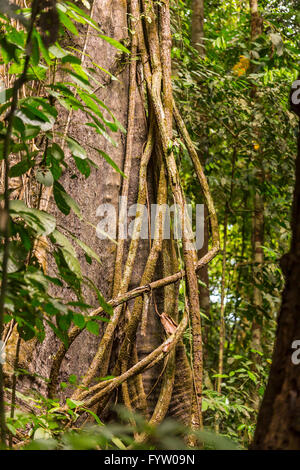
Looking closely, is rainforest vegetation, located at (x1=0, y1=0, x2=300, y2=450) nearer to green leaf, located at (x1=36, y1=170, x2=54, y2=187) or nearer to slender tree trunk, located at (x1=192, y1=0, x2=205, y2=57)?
green leaf, located at (x1=36, y1=170, x2=54, y2=187)

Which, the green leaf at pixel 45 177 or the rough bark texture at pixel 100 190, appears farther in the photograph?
the rough bark texture at pixel 100 190

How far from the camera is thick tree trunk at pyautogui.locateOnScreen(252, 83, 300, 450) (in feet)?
2.35

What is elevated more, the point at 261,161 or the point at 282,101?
the point at 282,101

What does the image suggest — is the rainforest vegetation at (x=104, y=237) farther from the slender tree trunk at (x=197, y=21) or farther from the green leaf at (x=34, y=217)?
the slender tree trunk at (x=197, y=21)

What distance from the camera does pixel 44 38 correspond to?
2.92 feet

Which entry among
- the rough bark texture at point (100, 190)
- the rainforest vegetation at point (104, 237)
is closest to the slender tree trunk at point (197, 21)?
the rainforest vegetation at point (104, 237)

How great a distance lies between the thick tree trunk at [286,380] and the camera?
2.35 ft

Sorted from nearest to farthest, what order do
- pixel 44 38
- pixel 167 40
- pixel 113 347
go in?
pixel 44 38 → pixel 113 347 → pixel 167 40

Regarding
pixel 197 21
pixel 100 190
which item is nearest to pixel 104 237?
pixel 100 190

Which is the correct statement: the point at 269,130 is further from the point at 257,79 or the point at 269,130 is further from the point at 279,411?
the point at 279,411

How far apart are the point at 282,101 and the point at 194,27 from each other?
3.70 feet

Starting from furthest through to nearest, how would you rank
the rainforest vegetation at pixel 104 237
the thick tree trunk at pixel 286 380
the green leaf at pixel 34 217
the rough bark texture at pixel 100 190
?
1. the rough bark texture at pixel 100 190
2. the rainforest vegetation at pixel 104 237
3. the green leaf at pixel 34 217
4. the thick tree trunk at pixel 286 380

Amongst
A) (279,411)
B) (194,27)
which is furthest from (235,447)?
(194,27)

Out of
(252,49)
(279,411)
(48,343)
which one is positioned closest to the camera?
(279,411)
